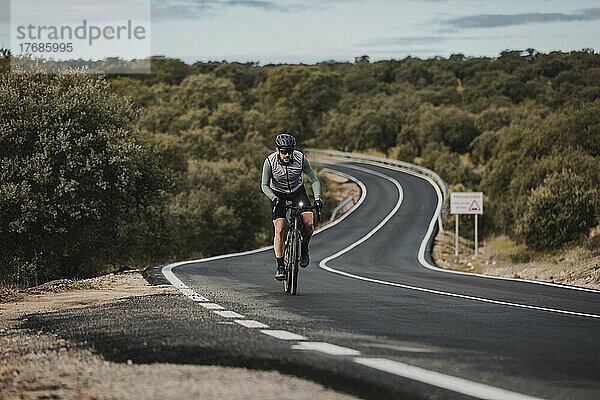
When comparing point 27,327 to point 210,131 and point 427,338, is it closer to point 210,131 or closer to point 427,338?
point 427,338

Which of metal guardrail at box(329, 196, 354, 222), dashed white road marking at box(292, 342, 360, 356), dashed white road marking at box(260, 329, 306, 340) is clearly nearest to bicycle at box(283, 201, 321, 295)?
dashed white road marking at box(260, 329, 306, 340)

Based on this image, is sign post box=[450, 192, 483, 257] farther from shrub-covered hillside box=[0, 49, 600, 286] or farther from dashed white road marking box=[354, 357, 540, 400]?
dashed white road marking box=[354, 357, 540, 400]

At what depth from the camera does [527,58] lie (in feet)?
393

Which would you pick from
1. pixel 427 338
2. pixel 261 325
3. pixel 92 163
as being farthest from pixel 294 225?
pixel 92 163

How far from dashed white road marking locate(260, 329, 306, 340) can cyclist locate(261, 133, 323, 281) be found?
3.93 meters

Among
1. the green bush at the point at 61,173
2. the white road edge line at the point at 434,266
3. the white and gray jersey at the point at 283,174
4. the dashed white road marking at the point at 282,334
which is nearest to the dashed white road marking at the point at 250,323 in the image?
the dashed white road marking at the point at 282,334

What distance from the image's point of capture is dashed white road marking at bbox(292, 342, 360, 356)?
5.57 meters

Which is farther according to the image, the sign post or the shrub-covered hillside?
the sign post

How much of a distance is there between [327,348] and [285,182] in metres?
5.24

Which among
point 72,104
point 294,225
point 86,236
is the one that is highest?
point 72,104

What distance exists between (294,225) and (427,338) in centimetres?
472

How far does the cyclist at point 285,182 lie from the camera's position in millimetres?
10695

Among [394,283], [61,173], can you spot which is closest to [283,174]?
[394,283]

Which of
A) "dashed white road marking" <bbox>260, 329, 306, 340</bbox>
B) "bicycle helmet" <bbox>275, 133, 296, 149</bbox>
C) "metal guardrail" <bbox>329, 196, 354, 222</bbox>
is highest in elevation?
"bicycle helmet" <bbox>275, 133, 296, 149</bbox>
